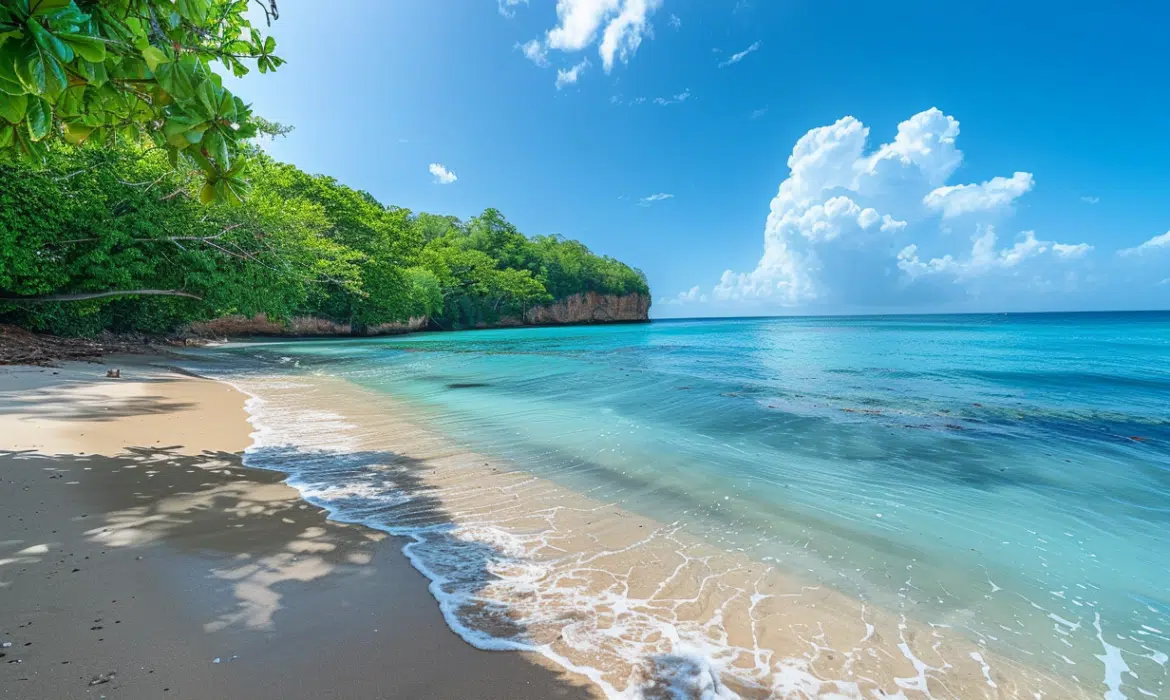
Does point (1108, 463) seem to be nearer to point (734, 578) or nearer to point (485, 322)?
point (734, 578)

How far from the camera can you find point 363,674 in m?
2.15

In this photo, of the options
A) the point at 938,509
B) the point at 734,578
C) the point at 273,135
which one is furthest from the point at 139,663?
the point at 273,135

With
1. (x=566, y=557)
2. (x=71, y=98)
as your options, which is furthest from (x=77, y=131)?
(x=566, y=557)

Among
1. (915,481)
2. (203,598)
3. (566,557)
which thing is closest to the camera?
(203,598)

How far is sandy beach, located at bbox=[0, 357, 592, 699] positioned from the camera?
6.70ft

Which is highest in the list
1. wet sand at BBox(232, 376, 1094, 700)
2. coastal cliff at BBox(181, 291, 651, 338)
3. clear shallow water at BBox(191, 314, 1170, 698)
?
coastal cliff at BBox(181, 291, 651, 338)

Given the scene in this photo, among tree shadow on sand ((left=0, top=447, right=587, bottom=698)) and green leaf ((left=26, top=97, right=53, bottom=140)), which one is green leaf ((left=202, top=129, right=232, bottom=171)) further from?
tree shadow on sand ((left=0, top=447, right=587, bottom=698))

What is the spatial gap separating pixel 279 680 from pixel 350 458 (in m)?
4.25

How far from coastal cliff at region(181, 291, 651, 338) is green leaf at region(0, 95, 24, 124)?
82.5 feet

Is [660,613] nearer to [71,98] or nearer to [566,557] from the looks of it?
[566,557]

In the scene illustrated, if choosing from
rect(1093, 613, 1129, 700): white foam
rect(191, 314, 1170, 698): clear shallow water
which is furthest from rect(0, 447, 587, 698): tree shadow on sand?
rect(1093, 613, 1129, 700): white foam

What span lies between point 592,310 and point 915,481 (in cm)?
9199

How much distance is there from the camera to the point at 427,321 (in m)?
58.7

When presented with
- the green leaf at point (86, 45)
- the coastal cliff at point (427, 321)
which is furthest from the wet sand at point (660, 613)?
the coastal cliff at point (427, 321)
